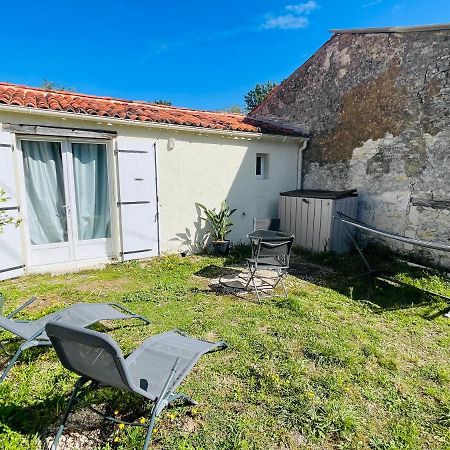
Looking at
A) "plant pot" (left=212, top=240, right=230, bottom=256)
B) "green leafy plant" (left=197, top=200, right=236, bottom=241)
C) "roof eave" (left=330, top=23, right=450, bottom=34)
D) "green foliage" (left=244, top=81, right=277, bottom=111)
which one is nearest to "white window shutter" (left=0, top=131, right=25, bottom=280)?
"green leafy plant" (left=197, top=200, right=236, bottom=241)

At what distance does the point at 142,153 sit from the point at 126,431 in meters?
5.22

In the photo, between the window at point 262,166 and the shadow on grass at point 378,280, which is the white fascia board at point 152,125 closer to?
the window at point 262,166

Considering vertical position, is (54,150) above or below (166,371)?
above

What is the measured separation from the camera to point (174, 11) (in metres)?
9.87

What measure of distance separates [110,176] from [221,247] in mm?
2897

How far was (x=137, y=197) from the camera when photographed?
6438 millimetres

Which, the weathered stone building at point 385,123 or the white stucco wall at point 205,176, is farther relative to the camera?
the white stucco wall at point 205,176

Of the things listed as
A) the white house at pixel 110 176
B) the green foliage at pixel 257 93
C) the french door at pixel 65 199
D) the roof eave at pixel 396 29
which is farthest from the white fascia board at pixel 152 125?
the green foliage at pixel 257 93

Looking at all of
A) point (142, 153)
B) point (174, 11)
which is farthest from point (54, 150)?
point (174, 11)

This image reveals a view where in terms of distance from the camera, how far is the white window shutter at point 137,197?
6211 millimetres

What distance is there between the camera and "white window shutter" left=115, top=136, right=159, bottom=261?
621cm

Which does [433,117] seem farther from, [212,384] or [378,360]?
[212,384]

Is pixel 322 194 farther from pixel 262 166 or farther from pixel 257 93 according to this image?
pixel 257 93

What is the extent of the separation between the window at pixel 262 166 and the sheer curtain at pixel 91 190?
399 centimetres
